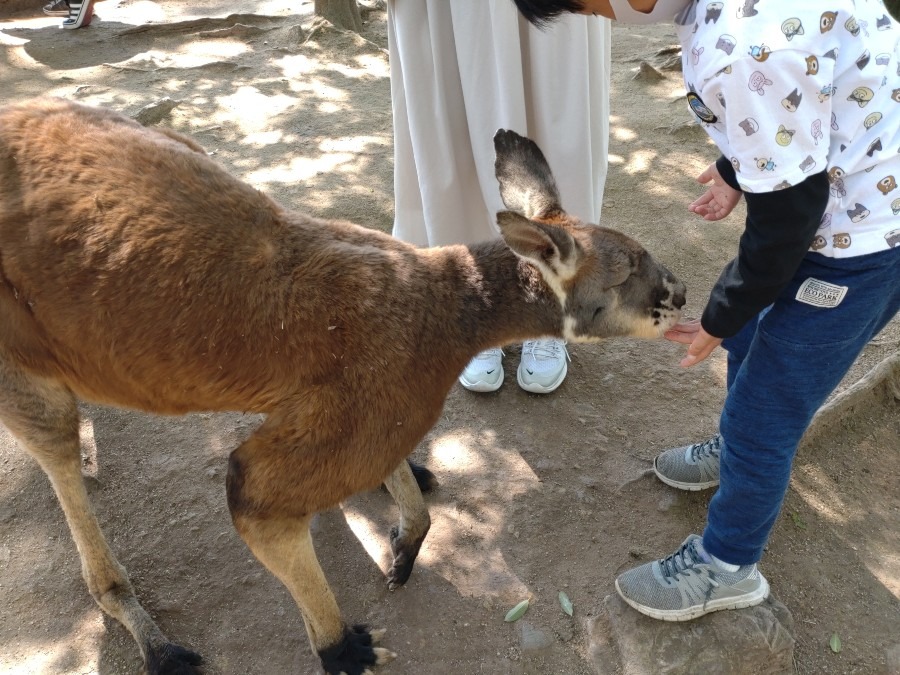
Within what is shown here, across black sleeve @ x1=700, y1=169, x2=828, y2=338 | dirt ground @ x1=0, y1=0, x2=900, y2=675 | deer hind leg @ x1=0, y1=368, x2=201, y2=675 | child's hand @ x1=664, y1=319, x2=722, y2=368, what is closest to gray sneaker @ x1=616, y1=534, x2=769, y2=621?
dirt ground @ x1=0, y1=0, x2=900, y2=675

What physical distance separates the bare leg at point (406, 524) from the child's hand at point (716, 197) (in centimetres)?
165

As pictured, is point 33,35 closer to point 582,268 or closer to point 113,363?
point 113,363

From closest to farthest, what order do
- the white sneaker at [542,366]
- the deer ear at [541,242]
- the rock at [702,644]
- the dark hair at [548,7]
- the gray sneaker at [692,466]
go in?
the dark hair at [548,7]
the deer ear at [541,242]
the rock at [702,644]
the gray sneaker at [692,466]
the white sneaker at [542,366]

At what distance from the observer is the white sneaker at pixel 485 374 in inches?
161

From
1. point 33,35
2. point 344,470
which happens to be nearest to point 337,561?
point 344,470

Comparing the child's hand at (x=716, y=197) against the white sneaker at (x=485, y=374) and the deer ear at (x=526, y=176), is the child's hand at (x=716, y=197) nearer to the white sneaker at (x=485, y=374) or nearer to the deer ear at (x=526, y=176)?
the deer ear at (x=526, y=176)

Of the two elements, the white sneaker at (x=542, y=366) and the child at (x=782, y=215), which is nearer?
the child at (x=782, y=215)

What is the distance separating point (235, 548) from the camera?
131 inches

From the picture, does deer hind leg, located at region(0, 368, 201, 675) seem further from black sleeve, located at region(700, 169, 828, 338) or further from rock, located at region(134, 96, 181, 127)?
rock, located at region(134, 96, 181, 127)

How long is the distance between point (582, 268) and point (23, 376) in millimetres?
2145

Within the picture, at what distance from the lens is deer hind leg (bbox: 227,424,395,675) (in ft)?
8.02

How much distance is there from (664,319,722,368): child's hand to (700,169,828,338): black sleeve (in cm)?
21

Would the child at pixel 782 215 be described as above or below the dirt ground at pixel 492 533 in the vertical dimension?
above

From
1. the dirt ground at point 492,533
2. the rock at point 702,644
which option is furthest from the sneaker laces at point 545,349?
the rock at point 702,644
